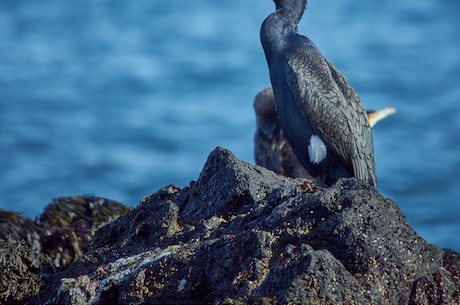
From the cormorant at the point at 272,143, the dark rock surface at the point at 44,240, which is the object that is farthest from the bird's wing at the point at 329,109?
the cormorant at the point at 272,143

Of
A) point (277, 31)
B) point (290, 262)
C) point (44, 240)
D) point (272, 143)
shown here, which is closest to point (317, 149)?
point (277, 31)

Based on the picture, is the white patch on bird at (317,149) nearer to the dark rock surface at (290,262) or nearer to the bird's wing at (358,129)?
the bird's wing at (358,129)

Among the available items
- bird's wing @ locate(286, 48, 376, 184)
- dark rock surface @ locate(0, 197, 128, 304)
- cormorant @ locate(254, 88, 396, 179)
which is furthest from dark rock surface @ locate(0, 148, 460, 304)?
cormorant @ locate(254, 88, 396, 179)

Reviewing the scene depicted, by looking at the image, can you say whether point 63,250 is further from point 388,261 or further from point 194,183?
point 388,261

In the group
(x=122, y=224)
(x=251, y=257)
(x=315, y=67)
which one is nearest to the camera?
(x=251, y=257)

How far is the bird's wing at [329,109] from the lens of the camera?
710 centimetres

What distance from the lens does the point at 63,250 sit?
7363mm

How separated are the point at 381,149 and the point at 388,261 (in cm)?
1075

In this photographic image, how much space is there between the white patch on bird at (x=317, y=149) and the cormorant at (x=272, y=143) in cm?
368

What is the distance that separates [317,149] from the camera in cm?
724

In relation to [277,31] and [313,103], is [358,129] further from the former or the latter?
[277,31]

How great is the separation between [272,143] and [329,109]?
4.22 metres

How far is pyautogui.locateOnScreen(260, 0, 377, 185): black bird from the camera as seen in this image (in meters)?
7.11

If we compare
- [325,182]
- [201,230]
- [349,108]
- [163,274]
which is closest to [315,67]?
[349,108]
